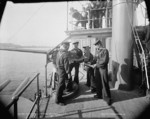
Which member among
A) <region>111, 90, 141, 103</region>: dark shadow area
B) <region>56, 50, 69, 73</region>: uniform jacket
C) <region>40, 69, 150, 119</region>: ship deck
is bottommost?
<region>40, 69, 150, 119</region>: ship deck

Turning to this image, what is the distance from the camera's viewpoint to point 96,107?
3709 millimetres

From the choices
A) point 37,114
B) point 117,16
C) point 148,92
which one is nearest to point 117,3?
point 117,16

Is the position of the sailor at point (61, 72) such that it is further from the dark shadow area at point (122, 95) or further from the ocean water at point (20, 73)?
the ocean water at point (20, 73)

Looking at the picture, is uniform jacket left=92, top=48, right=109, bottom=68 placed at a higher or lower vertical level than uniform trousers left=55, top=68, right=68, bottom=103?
higher

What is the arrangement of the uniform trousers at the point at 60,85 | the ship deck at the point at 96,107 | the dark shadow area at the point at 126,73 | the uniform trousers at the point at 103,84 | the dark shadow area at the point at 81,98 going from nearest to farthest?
the ship deck at the point at 96,107 → the uniform trousers at the point at 60,85 → the uniform trousers at the point at 103,84 → the dark shadow area at the point at 81,98 → the dark shadow area at the point at 126,73

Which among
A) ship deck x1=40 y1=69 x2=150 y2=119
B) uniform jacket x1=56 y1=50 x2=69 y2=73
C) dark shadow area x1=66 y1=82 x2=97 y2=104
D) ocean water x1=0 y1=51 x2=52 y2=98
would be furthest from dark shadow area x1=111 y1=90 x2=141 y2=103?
ocean water x1=0 y1=51 x2=52 y2=98

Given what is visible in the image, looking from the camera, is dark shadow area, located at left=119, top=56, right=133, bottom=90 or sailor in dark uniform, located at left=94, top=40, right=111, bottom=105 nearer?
sailor in dark uniform, located at left=94, top=40, right=111, bottom=105

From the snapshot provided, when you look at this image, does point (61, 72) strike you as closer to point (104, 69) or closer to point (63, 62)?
point (63, 62)

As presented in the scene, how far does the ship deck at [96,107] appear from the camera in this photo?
10.7ft

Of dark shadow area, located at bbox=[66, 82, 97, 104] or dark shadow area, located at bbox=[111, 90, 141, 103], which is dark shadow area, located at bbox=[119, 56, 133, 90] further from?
dark shadow area, located at bbox=[66, 82, 97, 104]

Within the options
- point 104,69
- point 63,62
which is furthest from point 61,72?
point 104,69

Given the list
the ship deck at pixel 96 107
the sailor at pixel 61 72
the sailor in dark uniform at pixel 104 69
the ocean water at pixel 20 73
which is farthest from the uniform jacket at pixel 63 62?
the ocean water at pixel 20 73

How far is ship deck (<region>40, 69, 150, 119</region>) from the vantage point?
129 inches

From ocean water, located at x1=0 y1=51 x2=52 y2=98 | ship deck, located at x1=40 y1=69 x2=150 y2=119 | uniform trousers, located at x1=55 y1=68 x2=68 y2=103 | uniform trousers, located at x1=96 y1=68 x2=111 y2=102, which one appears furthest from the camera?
ocean water, located at x1=0 y1=51 x2=52 y2=98
